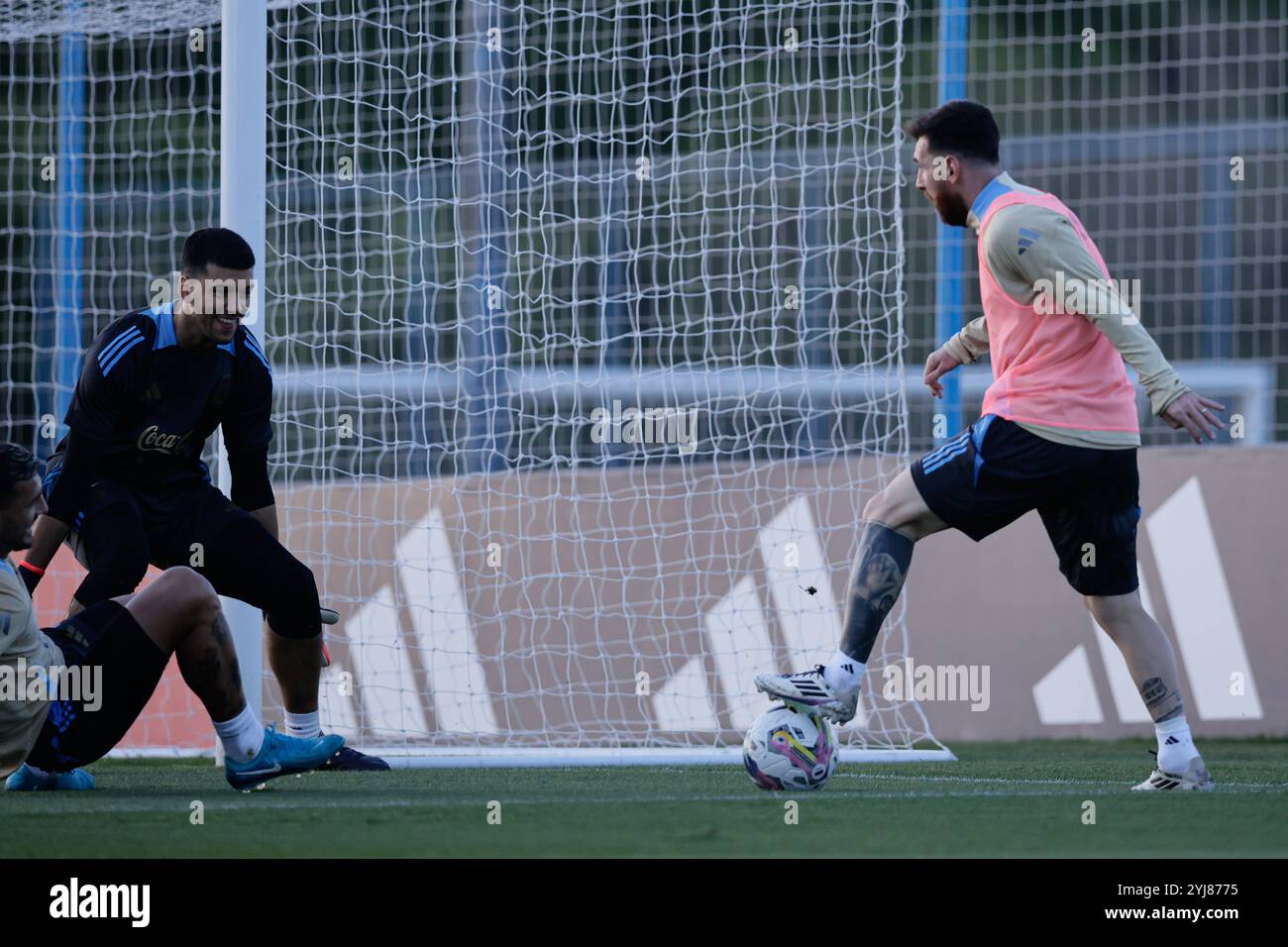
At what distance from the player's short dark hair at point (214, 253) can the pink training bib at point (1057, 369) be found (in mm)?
2229

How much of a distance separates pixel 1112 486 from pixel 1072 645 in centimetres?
325

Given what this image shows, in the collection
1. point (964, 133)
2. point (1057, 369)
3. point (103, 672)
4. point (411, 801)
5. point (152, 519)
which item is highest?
point (964, 133)

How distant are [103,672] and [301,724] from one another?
110 centimetres

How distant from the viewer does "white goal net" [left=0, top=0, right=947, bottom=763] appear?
25.9 ft

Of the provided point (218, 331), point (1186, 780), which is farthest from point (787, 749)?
point (218, 331)

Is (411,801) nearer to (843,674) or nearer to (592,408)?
(843,674)

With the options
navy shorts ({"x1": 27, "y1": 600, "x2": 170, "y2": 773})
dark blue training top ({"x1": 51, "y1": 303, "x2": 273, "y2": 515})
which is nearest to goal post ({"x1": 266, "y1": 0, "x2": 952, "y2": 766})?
dark blue training top ({"x1": 51, "y1": 303, "x2": 273, "y2": 515})

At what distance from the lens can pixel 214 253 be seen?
17.6ft

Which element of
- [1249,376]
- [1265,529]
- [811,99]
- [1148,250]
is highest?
[811,99]

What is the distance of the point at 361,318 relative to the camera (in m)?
8.79

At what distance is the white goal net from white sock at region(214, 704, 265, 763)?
2.59 metres

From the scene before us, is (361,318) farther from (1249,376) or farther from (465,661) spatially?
(1249,376)

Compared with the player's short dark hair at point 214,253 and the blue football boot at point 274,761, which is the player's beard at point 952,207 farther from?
the blue football boot at point 274,761
